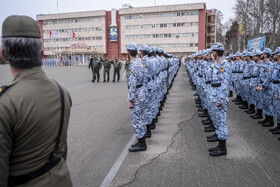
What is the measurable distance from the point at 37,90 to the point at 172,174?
2.72 meters

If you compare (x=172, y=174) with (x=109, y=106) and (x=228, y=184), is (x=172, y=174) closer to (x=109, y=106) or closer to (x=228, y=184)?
(x=228, y=184)

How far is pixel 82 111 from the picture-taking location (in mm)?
7855

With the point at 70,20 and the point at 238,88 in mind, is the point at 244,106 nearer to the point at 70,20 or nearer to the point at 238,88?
the point at 238,88

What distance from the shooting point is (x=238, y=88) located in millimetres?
9242

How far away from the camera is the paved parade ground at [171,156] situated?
3.39 meters

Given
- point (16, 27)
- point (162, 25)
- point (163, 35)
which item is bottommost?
point (16, 27)

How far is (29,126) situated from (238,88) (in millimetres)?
9132

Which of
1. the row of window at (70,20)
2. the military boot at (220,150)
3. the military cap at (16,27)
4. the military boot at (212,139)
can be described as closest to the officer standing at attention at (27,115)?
the military cap at (16,27)

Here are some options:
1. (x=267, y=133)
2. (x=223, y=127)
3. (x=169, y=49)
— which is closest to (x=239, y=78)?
(x=267, y=133)

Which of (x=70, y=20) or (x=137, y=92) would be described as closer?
(x=137, y=92)

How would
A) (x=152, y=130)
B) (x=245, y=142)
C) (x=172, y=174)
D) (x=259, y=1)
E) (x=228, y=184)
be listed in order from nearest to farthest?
(x=228, y=184) → (x=172, y=174) → (x=245, y=142) → (x=152, y=130) → (x=259, y=1)

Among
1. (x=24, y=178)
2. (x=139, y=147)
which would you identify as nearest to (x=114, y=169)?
(x=139, y=147)

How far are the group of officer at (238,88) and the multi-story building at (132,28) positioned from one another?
162ft

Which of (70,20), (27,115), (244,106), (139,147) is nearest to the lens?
(27,115)
